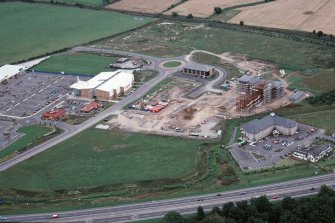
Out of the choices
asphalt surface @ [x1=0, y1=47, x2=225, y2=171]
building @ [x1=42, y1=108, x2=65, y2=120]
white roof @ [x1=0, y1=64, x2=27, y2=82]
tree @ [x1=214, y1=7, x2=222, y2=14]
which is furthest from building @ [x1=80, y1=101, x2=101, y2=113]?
tree @ [x1=214, y1=7, x2=222, y2=14]

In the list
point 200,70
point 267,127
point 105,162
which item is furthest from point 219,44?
point 105,162

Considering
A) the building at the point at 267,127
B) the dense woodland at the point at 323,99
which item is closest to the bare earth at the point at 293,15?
the dense woodland at the point at 323,99

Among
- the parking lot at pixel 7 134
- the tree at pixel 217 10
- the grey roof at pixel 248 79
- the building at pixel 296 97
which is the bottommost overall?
the parking lot at pixel 7 134

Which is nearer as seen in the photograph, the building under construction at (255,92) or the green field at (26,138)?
the green field at (26,138)

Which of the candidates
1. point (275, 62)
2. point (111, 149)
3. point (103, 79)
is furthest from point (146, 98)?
point (275, 62)

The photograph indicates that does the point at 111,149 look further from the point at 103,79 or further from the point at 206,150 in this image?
the point at 103,79

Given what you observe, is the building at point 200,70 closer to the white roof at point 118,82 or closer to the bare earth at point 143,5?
the white roof at point 118,82
